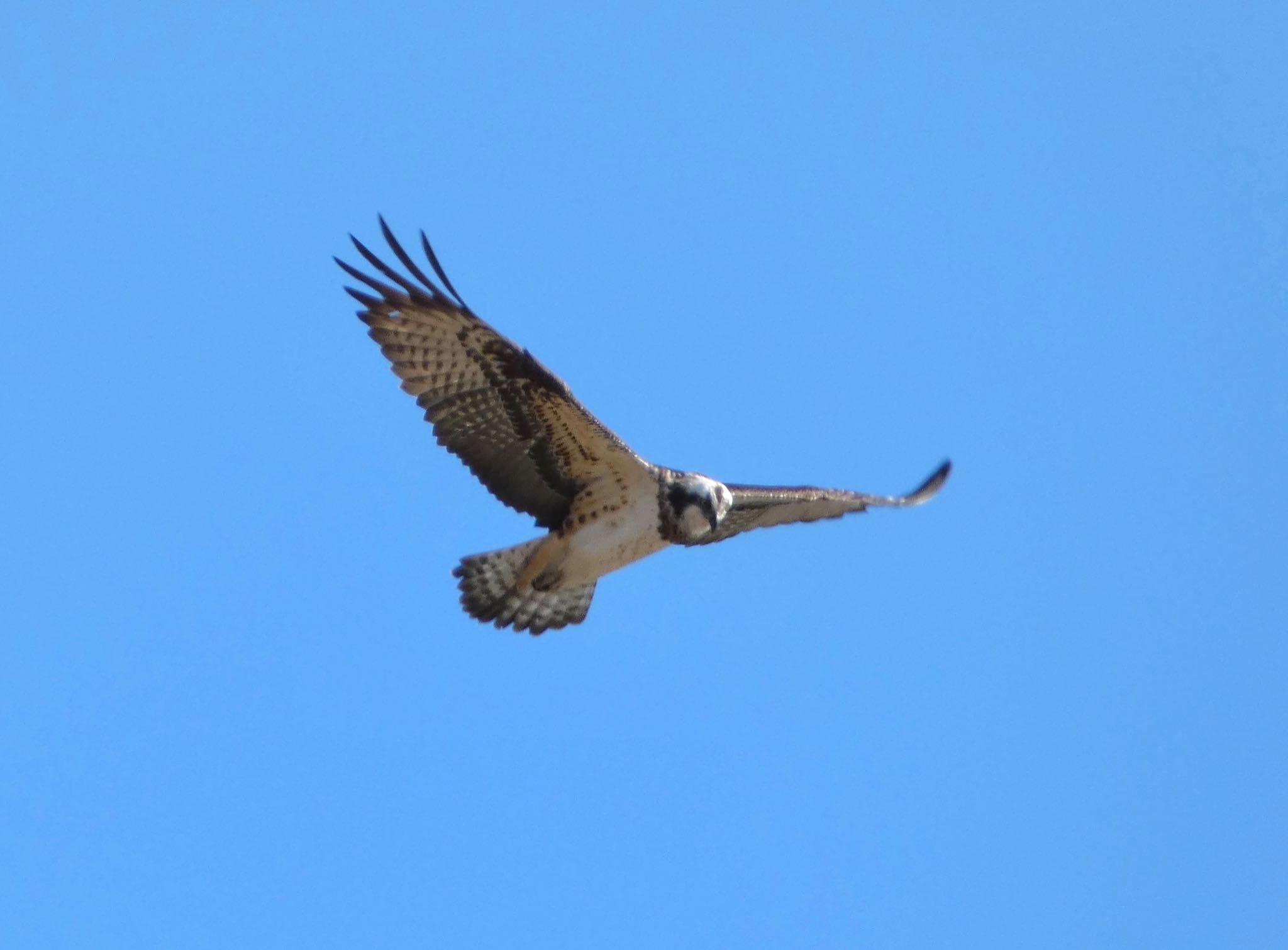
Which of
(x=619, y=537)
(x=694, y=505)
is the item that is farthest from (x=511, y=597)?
(x=694, y=505)

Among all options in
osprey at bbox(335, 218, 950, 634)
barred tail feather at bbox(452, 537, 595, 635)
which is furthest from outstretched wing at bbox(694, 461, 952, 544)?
barred tail feather at bbox(452, 537, 595, 635)

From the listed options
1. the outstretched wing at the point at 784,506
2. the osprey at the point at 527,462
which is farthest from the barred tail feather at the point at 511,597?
the outstretched wing at the point at 784,506

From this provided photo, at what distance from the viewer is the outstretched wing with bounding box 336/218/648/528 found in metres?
9.84

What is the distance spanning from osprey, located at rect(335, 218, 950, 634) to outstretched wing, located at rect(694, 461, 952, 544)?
0.03 meters

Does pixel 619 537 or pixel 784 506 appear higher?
pixel 784 506

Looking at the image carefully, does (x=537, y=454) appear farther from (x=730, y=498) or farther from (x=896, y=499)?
(x=896, y=499)

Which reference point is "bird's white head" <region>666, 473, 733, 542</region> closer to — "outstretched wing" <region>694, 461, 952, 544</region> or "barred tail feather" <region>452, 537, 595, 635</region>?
"outstretched wing" <region>694, 461, 952, 544</region>

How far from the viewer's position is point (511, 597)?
11.1m

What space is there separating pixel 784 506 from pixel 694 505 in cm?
153

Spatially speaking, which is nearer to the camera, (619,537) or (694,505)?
(694,505)

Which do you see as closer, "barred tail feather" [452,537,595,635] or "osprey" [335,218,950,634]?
"osprey" [335,218,950,634]

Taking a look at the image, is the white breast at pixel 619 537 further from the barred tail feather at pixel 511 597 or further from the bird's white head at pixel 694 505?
the barred tail feather at pixel 511 597

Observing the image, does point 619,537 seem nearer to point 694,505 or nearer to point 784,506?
point 694,505

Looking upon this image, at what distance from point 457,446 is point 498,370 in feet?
1.80
